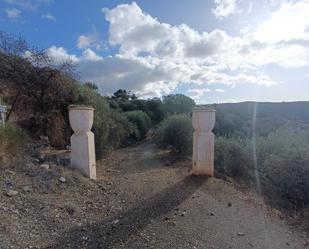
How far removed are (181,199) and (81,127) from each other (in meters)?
2.37

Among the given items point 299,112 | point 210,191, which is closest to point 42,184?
point 210,191

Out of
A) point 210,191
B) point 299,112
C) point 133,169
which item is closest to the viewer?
point 210,191

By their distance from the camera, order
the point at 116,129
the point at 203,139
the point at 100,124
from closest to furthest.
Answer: the point at 203,139, the point at 100,124, the point at 116,129

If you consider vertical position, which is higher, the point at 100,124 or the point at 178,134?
the point at 100,124

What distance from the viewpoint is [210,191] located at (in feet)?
19.1

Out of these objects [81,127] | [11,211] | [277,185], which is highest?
[81,127]

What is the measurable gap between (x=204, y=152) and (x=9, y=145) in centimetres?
380

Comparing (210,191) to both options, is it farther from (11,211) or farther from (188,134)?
(188,134)

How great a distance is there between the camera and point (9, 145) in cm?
573

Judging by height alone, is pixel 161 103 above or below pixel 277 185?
above

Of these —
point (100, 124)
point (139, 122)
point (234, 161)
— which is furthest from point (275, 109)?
point (100, 124)

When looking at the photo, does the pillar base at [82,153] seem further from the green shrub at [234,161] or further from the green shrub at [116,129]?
the green shrub at [116,129]

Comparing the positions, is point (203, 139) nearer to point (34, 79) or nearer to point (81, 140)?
point (81, 140)

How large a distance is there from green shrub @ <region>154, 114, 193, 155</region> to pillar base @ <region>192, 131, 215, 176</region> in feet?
10.5
